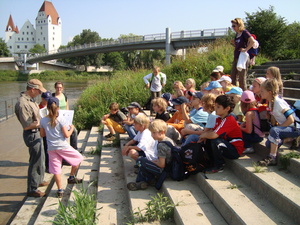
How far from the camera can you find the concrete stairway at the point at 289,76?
6288mm

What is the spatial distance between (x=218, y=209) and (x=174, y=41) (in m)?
28.6

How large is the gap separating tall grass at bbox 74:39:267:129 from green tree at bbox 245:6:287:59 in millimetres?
3504

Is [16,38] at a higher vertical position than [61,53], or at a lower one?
higher

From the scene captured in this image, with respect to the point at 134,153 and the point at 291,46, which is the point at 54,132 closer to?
the point at 134,153

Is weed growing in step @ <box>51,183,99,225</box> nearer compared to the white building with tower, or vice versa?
weed growing in step @ <box>51,183,99,225</box>

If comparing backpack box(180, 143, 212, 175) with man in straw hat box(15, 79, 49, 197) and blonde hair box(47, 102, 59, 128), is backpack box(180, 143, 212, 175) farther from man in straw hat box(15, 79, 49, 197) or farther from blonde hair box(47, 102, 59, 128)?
man in straw hat box(15, 79, 49, 197)

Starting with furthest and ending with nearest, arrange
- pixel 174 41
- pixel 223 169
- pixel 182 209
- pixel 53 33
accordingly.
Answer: pixel 53 33 < pixel 174 41 < pixel 223 169 < pixel 182 209

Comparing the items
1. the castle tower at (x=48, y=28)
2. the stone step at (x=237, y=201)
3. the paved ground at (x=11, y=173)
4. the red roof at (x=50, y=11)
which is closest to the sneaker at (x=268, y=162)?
the stone step at (x=237, y=201)

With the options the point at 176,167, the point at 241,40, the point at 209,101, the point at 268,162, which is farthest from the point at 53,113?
the point at 241,40

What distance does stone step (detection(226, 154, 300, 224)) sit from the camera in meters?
2.46

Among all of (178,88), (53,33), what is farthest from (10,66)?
(178,88)

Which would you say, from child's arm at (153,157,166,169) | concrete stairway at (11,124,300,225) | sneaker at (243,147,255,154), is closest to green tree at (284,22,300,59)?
sneaker at (243,147,255,154)

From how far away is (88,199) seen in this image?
3.13 metres

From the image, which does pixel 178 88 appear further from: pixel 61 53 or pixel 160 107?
pixel 61 53
